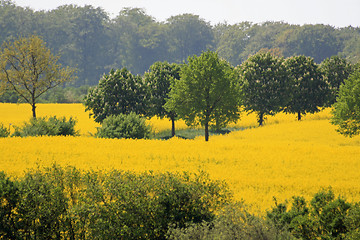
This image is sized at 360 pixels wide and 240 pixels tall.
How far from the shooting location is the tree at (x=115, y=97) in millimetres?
43219

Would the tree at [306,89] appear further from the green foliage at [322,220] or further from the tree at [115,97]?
the green foliage at [322,220]

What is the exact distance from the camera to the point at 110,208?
1148cm

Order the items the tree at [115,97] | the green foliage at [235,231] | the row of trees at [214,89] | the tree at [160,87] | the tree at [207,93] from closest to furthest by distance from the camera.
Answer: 1. the green foliage at [235,231]
2. the tree at [207,93]
3. the row of trees at [214,89]
4. the tree at [115,97]
5. the tree at [160,87]

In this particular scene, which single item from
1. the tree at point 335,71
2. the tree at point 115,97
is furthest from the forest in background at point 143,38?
the tree at point 115,97

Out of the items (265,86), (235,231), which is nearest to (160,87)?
(265,86)

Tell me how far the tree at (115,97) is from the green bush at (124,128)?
24.4 feet

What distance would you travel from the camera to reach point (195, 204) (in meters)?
11.7

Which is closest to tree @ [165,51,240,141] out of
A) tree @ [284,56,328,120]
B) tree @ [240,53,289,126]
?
tree @ [240,53,289,126]

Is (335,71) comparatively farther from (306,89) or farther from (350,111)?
(350,111)

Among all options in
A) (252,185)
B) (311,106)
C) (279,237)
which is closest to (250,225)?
(279,237)

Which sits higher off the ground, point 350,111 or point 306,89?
point 306,89

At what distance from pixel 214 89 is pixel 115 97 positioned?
427 inches

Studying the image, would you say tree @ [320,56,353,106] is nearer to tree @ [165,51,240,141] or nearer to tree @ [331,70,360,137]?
tree @ [331,70,360,137]

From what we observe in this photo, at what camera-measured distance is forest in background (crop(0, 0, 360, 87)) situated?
140 meters
